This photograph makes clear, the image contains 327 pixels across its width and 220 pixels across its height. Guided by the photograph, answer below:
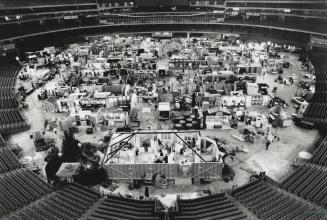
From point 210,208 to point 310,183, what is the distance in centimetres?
750

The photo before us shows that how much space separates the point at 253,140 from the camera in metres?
27.0

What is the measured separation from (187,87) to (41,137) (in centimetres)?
1908

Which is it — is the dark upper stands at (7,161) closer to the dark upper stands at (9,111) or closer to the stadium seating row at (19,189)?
the stadium seating row at (19,189)

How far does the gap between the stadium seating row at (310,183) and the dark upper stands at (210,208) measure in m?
4.41

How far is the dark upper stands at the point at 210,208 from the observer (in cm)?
1788

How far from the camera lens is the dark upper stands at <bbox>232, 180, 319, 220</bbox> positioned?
17125 millimetres

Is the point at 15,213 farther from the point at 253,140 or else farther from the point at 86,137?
the point at 253,140

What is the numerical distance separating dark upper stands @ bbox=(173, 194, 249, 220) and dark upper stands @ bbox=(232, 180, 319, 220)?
902 mm

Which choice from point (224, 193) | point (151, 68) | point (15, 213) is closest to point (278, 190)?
point (224, 193)

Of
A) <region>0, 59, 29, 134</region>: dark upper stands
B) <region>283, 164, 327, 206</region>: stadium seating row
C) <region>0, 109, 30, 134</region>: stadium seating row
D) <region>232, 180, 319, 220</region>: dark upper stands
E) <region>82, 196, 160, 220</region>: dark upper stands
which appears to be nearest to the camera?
<region>232, 180, 319, 220</region>: dark upper stands

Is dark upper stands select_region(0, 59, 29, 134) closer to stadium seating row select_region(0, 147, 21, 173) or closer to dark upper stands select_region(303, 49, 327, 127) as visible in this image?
stadium seating row select_region(0, 147, 21, 173)

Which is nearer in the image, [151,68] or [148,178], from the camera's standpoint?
[148,178]

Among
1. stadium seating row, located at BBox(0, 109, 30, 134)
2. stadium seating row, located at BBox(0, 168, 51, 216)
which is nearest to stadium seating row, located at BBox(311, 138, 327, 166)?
stadium seating row, located at BBox(0, 168, 51, 216)

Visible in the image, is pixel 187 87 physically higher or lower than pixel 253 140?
higher
